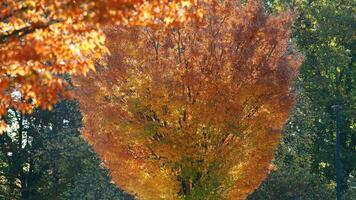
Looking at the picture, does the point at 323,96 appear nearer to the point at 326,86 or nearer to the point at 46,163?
the point at 326,86

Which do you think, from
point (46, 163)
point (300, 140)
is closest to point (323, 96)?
point (300, 140)

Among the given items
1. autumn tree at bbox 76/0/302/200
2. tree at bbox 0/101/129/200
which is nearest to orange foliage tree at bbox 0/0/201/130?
autumn tree at bbox 76/0/302/200

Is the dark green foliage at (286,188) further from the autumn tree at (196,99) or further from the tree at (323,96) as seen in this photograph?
the autumn tree at (196,99)

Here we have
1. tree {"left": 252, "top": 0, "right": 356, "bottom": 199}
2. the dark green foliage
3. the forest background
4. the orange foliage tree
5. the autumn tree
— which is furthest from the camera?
tree {"left": 252, "top": 0, "right": 356, "bottom": 199}

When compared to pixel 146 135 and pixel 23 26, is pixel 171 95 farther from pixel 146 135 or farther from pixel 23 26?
pixel 23 26

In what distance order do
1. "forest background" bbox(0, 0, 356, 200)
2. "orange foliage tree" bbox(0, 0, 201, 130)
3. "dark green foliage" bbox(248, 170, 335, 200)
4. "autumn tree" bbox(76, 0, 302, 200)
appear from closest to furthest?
"orange foliage tree" bbox(0, 0, 201, 130), "autumn tree" bbox(76, 0, 302, 200), "dark green foliage" bbox(248, 170, 335, 200), "forest background" bbox(0, 0, 356, 200)

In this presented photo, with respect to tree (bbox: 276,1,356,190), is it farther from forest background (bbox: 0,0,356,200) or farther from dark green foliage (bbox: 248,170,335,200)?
dark green foliage (bbox: 248,170,335,200)
